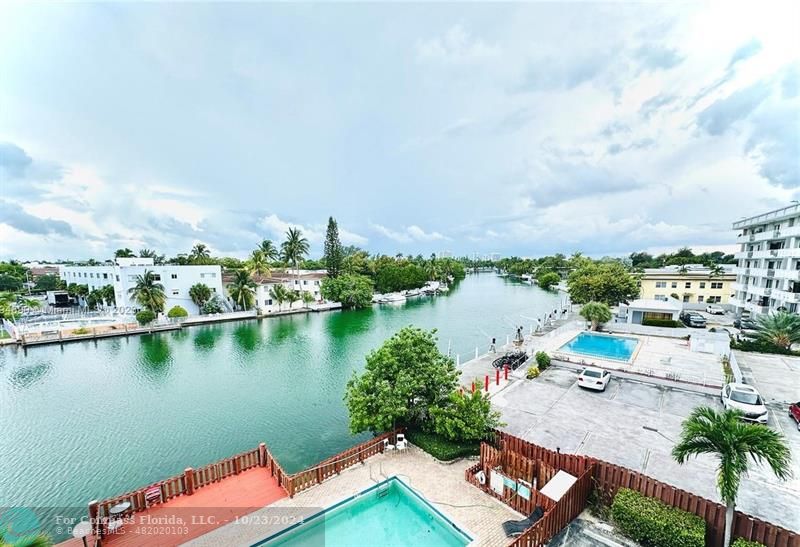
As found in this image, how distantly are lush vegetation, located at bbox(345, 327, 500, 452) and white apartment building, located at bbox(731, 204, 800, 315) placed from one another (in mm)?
31408

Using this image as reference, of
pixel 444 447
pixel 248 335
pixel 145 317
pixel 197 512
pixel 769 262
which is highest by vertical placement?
pixel 769 262

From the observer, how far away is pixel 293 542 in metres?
7.88

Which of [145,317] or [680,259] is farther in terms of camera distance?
[680,259]

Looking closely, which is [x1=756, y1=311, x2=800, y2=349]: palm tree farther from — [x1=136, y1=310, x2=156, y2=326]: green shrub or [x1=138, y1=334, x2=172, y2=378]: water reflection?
[x1=136, y1=310, x2=156, y2=326]: green shrub

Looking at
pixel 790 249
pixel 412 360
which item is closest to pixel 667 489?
pixel 412 360

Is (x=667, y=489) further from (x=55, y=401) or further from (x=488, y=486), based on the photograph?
(x=55, y=401)

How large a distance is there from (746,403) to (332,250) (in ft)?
166

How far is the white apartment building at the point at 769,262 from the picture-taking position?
86.5 ft

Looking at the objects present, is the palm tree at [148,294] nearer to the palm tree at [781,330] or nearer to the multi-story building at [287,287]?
the multi-story building at [287,287]

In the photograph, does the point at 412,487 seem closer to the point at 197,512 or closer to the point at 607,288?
the point at 197,512

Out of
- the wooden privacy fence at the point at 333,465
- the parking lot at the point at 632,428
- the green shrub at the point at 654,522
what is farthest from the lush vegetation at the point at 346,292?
the green shrub at the point at 654,522

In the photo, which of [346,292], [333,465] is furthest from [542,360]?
[346,292]

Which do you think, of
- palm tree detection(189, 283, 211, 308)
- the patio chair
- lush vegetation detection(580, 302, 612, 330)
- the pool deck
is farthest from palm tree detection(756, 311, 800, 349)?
palm tree detection(189, 283, 211, 308)

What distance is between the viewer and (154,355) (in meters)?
27.5
